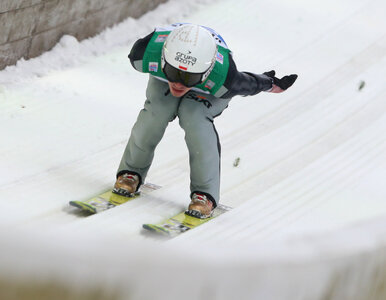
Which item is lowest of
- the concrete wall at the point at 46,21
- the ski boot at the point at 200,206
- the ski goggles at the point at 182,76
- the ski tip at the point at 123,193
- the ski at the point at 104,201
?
the ski at the point at 104,201

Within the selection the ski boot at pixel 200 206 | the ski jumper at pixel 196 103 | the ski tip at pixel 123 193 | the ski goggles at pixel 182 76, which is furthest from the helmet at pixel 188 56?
the ski tip at pixel 123 193

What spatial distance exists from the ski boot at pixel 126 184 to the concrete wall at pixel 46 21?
2.03 m

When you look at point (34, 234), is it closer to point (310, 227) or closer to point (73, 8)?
point (310, 227)

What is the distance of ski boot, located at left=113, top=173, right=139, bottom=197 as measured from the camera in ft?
13.5

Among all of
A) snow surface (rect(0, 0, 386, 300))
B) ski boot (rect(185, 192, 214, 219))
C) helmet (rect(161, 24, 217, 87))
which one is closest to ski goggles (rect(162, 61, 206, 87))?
helmet (rect(161, 24, 217, 87))

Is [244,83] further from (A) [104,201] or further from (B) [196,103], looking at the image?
(A) [104,201]

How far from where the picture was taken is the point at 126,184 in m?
4.13

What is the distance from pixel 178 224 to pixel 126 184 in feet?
1.37

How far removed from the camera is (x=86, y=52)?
21.2ft

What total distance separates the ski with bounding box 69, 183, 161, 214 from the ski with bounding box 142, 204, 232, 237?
0.30m

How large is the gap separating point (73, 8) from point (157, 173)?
229 cm

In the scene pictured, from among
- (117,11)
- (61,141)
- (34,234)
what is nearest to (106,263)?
(34,234)

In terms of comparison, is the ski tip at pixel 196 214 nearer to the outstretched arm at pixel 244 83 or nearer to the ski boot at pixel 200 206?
the ski boot at pixel 200 206

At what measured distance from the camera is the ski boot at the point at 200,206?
13.1 feet
